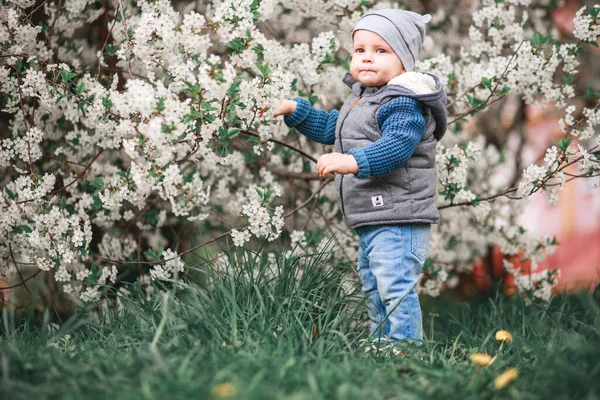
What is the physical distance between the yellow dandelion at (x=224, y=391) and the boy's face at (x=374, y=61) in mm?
1497

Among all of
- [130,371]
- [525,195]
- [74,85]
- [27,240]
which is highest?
[74,85]

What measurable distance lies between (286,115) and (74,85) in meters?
1.01

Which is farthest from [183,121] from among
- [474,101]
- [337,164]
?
[474,101]

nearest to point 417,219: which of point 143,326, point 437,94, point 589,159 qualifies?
point 437,94

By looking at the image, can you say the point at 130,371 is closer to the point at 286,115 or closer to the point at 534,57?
the point at 286,115

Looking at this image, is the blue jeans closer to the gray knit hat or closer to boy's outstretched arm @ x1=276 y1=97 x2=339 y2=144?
boy's outstretched arm @ x1=276 y1=97 x2=339 y2=144

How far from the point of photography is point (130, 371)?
1688mm

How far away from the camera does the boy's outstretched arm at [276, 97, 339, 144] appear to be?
2.75 meters

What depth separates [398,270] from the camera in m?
2.49

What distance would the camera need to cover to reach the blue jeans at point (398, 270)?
2.48 meters

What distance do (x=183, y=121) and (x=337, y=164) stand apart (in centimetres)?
61

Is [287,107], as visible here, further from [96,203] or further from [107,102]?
[96,203]

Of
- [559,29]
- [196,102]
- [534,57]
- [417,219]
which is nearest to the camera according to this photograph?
[196,102]

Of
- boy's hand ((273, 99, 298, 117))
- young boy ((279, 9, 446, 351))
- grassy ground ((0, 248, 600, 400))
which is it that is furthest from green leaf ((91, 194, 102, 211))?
young boy ((279, 9, 446, 351))
